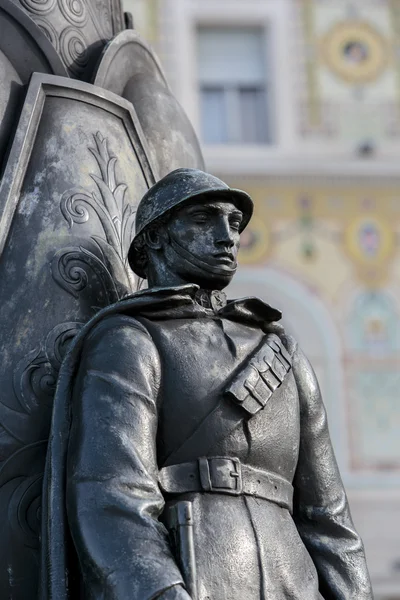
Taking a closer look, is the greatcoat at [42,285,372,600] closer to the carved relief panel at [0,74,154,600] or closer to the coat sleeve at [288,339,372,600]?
the coat sleeve at [288,339,372,600]

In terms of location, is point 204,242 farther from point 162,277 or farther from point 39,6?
point 39,6

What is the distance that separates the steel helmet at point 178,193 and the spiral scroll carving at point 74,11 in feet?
2.92

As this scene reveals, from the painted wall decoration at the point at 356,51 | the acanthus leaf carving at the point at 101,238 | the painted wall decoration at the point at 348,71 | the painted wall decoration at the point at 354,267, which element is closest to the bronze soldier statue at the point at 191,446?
the acanthus leaf carving at the point at 101,238

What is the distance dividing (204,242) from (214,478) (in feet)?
1.98

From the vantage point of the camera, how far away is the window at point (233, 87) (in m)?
14.4

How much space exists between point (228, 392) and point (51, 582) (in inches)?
22.5

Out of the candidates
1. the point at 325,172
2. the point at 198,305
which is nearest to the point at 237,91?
the point at 325,172

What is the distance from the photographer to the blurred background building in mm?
13188

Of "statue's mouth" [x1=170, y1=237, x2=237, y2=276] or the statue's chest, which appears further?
"statue's mouth" [x1=170, y1=237, x2=237, y2=276]

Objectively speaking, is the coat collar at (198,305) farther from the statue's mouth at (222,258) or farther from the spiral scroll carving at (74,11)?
the spiral scroll carving at (74,11)

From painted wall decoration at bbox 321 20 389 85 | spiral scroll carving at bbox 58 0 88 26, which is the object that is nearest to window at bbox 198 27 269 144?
painted wall decoration at bbox 321 20 389 85

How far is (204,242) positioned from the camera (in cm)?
355

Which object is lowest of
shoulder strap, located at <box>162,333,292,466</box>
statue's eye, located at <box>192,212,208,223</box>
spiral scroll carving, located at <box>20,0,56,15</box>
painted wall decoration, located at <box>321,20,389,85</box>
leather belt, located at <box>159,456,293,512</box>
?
leather belt, located at <box>159,456,293,512</box>

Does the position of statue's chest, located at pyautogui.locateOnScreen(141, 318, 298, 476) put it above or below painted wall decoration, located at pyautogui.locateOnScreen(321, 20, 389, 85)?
below
